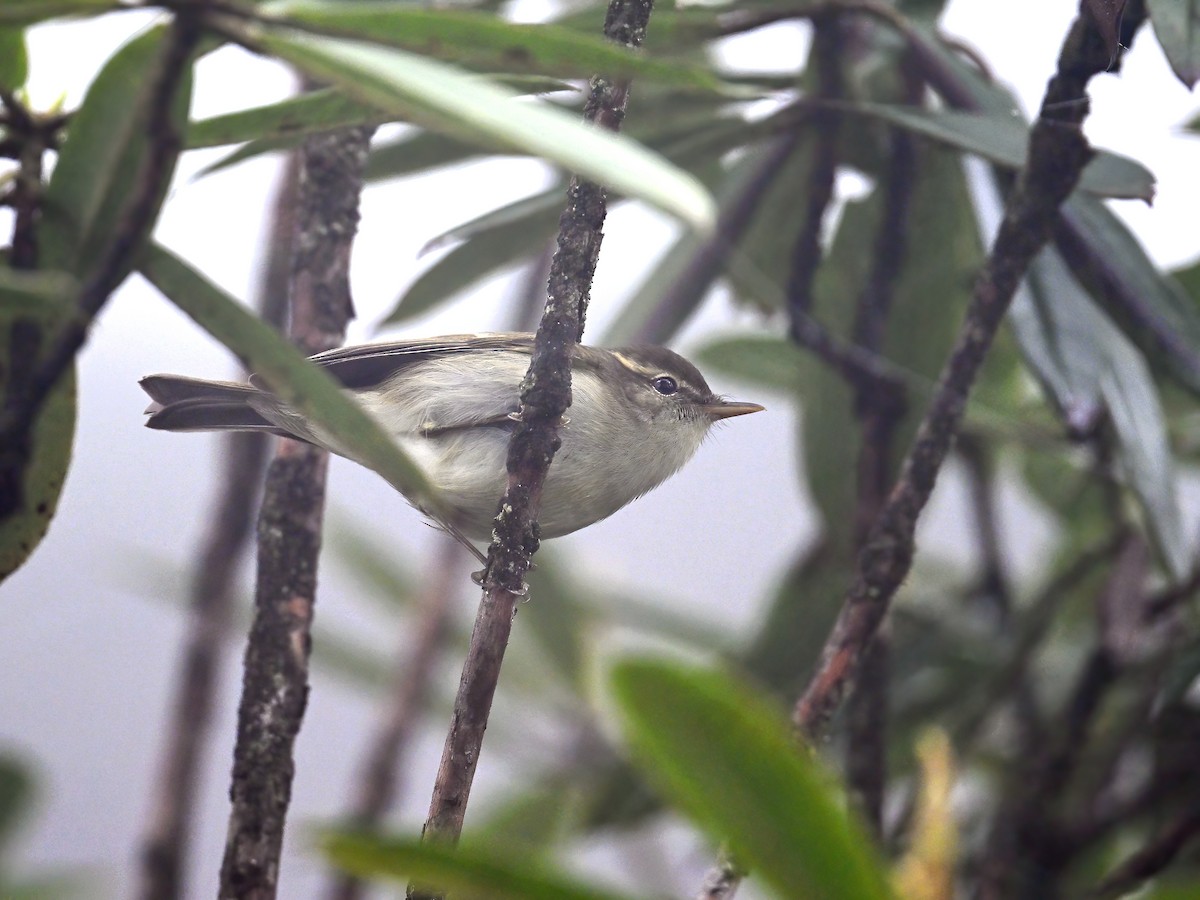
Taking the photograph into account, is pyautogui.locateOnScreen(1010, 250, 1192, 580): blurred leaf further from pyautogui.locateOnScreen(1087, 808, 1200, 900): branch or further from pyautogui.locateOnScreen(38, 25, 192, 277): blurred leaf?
pyautogui.locateOnScreen(38, 25, 192, 277): blurred leaf

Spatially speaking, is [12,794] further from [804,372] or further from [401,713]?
[804,372]

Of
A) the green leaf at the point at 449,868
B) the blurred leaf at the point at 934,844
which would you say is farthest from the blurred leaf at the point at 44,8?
the blurred leaf at the point at 934,844

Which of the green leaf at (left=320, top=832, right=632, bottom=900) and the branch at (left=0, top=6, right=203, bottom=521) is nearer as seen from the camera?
the green leaf at (left=320, top=832, right=632, bottom=900)

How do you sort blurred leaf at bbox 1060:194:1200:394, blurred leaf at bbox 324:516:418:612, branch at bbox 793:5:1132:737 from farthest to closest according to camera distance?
blurred leaf at bbox 324:516:418:612
blurred leaf at bbox 1060:194:1200:394
branch at bbox 793:5:1132:737

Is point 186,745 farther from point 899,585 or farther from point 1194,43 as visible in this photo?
point 1194,43

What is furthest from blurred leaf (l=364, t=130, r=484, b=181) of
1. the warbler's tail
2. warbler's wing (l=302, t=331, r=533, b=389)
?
the warbler's tail

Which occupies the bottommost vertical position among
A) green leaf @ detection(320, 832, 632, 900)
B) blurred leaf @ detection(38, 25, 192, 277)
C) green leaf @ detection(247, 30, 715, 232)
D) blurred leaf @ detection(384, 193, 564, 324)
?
green leaf @ detection(320, 832, 632, 900)

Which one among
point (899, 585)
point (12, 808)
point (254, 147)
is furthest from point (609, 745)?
point (254, 147)

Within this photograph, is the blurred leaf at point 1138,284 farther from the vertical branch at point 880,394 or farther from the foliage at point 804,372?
the vertical branch at point 880,394
